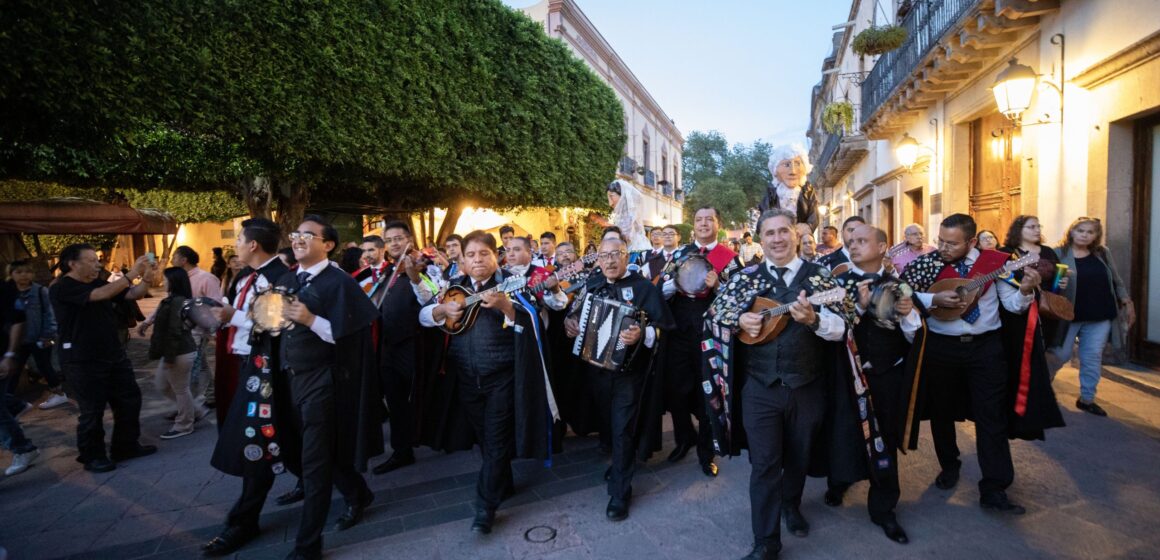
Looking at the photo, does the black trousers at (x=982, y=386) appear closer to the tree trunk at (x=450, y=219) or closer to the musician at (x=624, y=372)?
the musician at (x=624, y=372)

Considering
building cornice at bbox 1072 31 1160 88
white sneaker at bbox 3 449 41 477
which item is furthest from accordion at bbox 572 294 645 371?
building cornice at bbox 1072 31 1160 88

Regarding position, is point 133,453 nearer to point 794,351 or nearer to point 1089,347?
point 794,351

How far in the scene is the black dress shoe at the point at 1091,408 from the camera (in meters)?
5.54

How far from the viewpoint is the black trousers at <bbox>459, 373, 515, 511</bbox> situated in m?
3.77

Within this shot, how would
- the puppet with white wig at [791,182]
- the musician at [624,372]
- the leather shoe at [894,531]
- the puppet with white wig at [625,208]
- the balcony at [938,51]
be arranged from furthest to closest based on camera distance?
the balcony at [938,51] < the puppet with white wig at [625,208] < the puppet with white wig at [791,182] < the musician at [624,372] < the leather shoe at [894,531]

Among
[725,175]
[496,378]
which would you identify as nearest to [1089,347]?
[496,378]

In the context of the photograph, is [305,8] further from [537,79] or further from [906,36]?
[906,36]

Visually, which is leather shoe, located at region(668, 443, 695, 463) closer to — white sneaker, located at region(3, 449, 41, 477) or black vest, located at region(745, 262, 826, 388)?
black vest, located at region(745, 262, 826, 388)

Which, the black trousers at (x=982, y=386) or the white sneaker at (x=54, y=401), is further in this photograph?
the white sneaker at (x=54, y=401)

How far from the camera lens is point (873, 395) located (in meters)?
3.89

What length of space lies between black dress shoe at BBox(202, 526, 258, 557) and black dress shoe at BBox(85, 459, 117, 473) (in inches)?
87.8

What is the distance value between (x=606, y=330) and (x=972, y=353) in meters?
2.43

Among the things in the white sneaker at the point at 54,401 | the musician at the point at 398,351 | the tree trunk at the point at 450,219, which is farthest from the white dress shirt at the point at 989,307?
the tree trunk at the point at 450,219

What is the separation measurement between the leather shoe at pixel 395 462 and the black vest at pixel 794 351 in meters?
3.27
